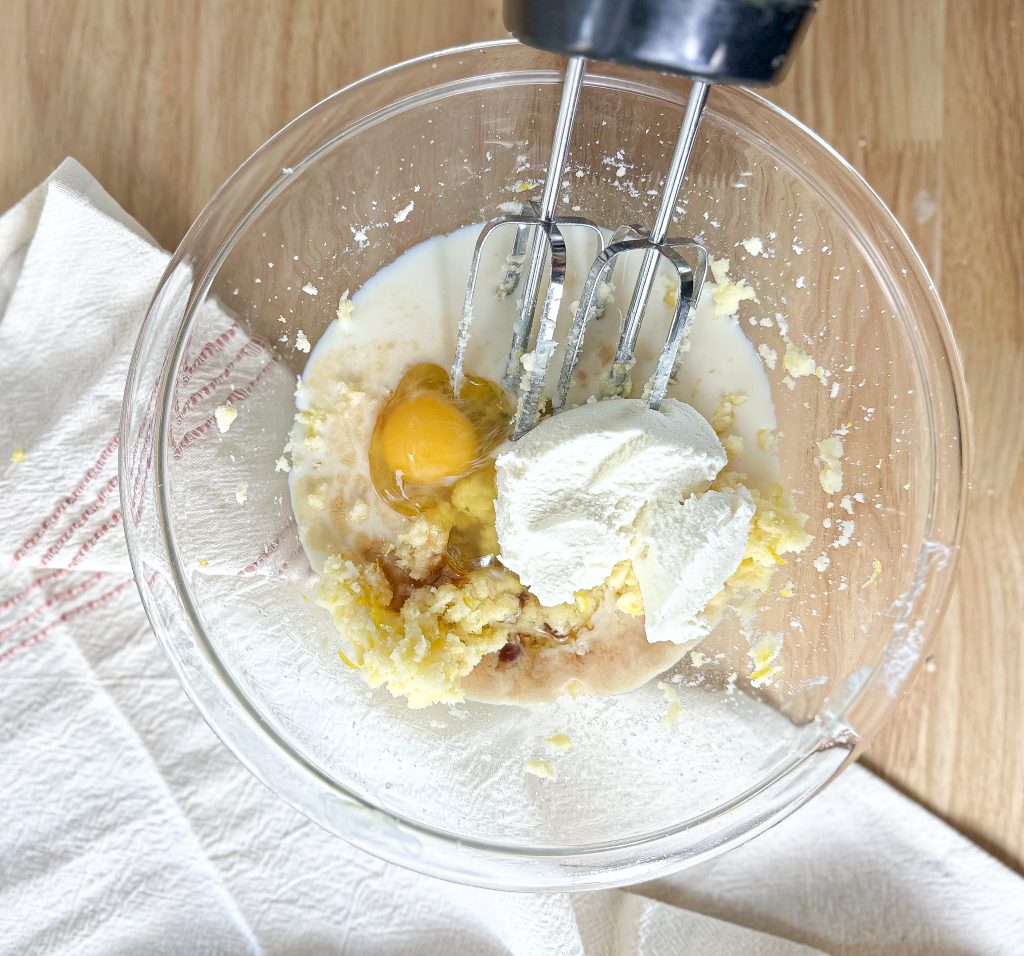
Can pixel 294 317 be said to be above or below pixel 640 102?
below

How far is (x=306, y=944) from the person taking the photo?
3.10ft

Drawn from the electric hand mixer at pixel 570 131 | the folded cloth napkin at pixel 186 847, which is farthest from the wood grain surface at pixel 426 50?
the electric hand mixer at pixel 570 131

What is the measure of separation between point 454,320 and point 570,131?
0.24m

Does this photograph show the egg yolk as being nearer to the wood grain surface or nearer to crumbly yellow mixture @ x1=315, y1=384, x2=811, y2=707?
crumbly yellow mixture @ x1=315, y1=384, x2=811, y2=707

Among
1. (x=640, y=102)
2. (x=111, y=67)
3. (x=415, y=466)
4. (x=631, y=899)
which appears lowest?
(x=631, y=899)

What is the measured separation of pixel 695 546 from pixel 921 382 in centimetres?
28

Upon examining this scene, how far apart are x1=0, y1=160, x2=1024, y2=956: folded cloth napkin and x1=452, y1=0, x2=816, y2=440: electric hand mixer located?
407 mm

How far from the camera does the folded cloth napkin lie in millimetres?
912

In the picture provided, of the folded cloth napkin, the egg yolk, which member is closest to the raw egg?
the egg yolk

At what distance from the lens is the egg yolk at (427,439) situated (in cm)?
81

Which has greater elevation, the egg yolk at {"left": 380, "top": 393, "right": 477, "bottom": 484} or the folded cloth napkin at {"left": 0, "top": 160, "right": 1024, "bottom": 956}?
the egg yolk at {"left": 380, "top": 393, "right": 477, "bottom": 484}

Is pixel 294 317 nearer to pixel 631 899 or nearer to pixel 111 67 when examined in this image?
pixel 111 67

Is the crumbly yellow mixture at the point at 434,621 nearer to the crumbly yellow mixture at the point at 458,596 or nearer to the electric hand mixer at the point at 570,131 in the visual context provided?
the crumbly yellow mixture at the point at 458,596

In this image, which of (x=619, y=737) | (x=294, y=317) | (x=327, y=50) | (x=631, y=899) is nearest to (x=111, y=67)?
(x=327, y=50)
